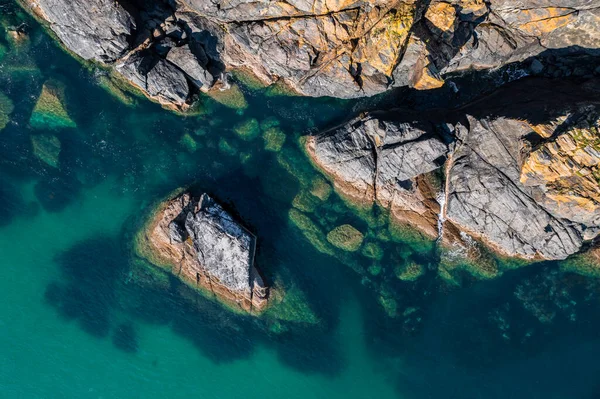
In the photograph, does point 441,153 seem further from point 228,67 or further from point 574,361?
point 574,361

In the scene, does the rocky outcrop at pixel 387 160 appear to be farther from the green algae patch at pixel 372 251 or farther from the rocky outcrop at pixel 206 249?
the rocky outcrop at pixel 206 249

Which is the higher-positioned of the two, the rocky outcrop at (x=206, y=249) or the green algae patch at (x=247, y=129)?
the green algae patch at (x=247, y=129)

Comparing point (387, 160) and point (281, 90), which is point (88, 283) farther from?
point (387, 160)

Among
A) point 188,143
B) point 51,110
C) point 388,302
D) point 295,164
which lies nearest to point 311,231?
point 295,164

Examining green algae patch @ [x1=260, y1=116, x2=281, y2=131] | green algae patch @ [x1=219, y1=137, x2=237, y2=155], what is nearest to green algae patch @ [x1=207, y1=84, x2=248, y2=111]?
green algae patch @ [x1=260, y1=116, x2=281, y2=131]

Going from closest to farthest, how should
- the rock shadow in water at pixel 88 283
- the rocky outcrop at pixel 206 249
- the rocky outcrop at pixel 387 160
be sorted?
the rocky outcrop at pixel 387 160 → the rocky outcrop at pixel 206 249 → the rock shadow in water at pixel 88 283

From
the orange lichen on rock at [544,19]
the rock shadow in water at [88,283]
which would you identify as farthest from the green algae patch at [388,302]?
the orange lichen on rock at [544,19]

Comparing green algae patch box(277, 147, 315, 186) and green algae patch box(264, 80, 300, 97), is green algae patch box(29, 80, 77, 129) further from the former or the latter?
green algae patch box(277, 147, 315, 186)
